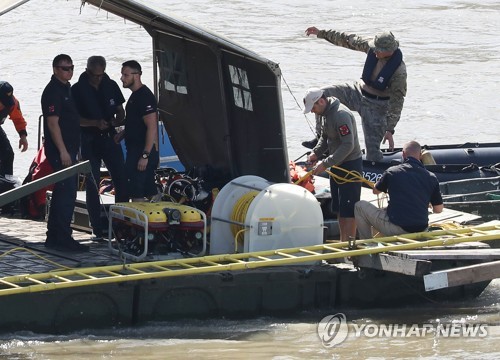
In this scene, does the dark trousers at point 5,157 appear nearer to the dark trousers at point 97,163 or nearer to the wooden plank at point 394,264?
the dark trousers at point 97,163

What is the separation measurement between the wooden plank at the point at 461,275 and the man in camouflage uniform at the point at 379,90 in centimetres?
370

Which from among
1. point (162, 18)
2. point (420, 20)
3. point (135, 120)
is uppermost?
point (420, 20)

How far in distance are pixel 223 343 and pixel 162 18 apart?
132 inches

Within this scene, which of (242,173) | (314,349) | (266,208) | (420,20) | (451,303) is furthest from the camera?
(420,20)

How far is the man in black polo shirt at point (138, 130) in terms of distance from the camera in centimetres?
1120

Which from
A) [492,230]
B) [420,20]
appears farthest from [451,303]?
[420,20]

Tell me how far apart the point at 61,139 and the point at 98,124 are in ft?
2.59

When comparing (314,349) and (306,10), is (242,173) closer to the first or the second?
(314,349)

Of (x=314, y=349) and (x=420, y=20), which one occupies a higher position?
(x=420, y=20)

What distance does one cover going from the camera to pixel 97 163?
1166cm

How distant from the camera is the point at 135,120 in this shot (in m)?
11.3

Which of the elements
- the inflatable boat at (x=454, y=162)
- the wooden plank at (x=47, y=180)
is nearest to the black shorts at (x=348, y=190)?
the wooden plank at (x=47, y=180)

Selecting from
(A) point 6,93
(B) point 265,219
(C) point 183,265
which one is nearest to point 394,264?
(B) point 265,219
